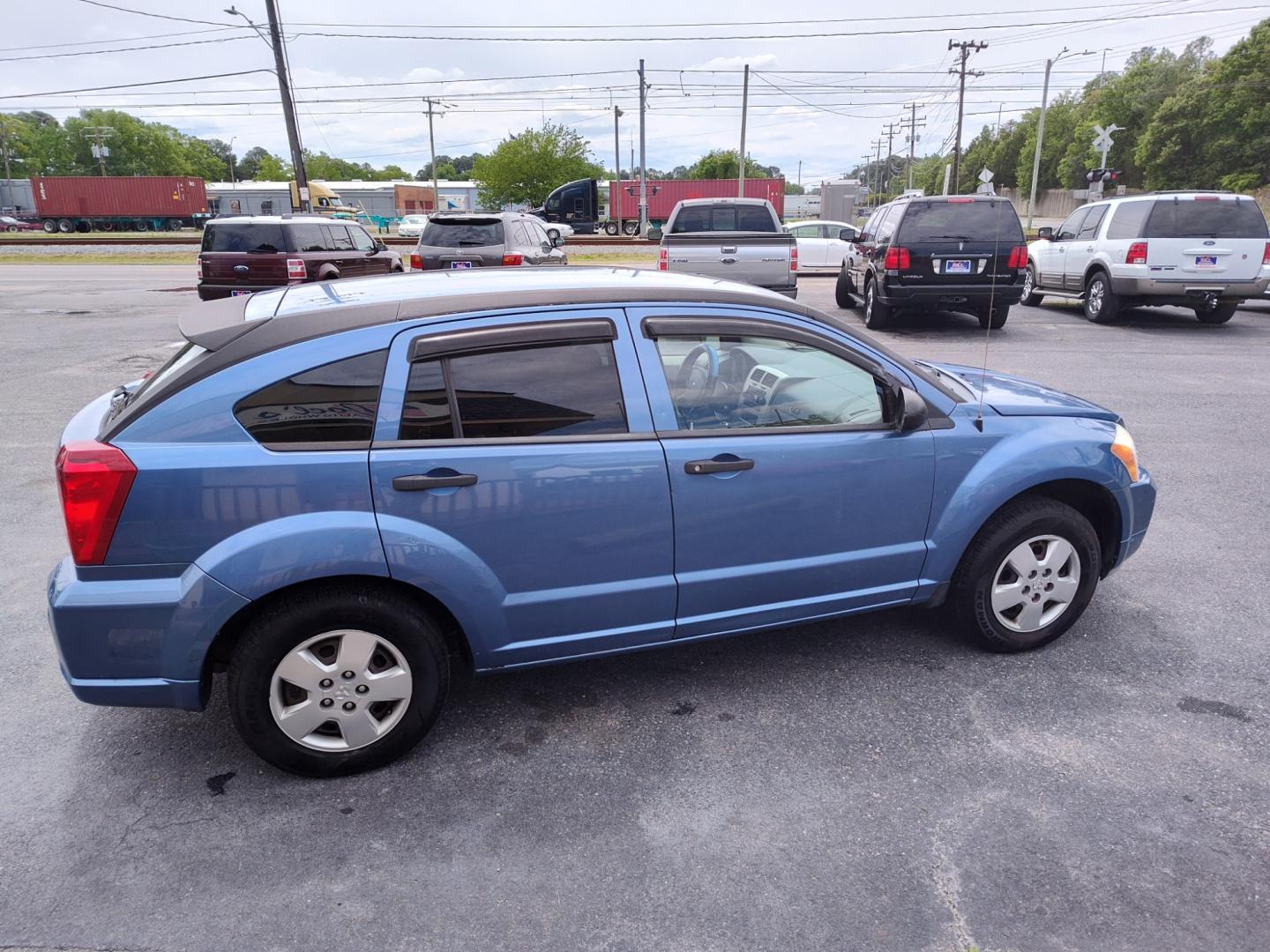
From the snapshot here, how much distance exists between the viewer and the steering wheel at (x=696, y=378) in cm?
322

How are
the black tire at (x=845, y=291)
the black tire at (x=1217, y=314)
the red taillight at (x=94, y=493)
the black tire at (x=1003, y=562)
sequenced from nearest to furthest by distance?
the red taillight at (x=94, y=493)
the black tire at (x=1003, y=562)
the black tire at (x=1217, y=314)
the black tire at (x=845, y=291)

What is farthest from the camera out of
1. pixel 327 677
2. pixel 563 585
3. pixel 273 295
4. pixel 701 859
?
pixel 273 295

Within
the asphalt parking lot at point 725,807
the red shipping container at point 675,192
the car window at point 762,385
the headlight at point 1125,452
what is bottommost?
the asphalt parking lot at point 725,807

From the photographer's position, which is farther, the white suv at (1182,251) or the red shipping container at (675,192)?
the red shipping container at (675,192)

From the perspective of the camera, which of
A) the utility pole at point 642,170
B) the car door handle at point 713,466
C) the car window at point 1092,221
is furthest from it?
the utility pole at point 642,170

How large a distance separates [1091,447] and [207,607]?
11.3ft

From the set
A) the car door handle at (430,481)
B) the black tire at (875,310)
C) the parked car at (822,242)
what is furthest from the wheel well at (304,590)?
the parked car at (822,242)

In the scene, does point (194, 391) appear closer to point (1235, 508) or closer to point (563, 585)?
point (563, 585)

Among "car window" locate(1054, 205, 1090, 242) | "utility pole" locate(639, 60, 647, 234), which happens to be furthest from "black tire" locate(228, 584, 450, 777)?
"utility pole" locate(639, 60, 647, 234)

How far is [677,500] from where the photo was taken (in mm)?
3104

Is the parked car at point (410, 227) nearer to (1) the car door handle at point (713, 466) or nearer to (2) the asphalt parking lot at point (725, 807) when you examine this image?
(2) the asphalt parking lot at point (725, 807)

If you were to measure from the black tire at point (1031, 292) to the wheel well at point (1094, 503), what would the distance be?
13.0 m

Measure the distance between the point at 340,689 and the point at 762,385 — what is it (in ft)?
6.22

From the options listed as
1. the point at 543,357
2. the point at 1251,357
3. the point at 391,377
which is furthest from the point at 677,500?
the point at 1251,357
